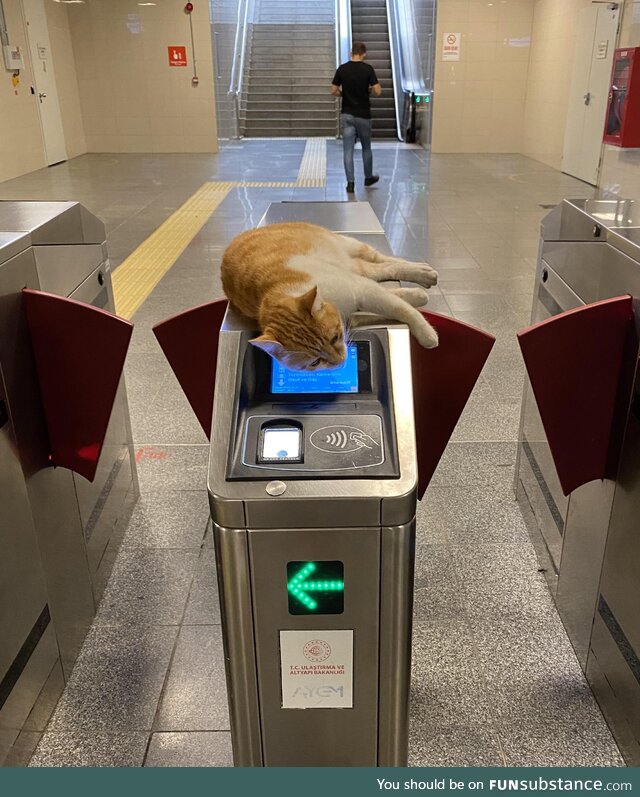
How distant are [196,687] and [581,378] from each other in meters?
1.24

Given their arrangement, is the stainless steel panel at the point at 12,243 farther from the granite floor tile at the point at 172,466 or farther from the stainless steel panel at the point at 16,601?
the granite floor tile at the point at 172,466

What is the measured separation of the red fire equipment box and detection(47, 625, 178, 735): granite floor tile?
6713 mm

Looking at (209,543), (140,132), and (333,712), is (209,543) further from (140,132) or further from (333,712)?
(140,132)

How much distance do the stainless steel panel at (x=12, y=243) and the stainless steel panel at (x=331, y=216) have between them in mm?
639

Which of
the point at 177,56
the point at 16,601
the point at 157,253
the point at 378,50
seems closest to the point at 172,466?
the point at 16,601

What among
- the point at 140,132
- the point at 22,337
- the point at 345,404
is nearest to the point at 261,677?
the point at 345,404

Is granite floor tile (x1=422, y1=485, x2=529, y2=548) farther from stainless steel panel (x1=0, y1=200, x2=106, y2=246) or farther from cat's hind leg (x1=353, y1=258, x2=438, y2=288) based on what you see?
stainless steel panel (x1=0, y1=200, x2=106, y2=246)

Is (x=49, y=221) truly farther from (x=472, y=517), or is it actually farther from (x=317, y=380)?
(x=472, y=517)

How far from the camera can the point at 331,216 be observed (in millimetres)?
2217

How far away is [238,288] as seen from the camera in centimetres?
158

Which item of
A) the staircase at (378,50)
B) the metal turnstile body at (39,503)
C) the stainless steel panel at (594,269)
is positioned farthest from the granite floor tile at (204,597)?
the staircase at (378,50)

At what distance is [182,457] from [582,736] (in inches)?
72.3

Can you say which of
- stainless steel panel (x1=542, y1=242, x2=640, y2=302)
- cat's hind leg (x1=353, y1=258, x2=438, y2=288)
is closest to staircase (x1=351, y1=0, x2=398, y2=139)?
stainless steel panel (x1=542, y1=242, x2=640, y2=302)

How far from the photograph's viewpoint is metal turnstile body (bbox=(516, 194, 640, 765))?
157cm
